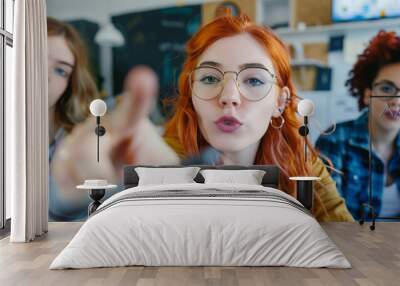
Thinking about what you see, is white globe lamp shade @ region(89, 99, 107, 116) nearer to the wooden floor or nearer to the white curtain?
the white curtain

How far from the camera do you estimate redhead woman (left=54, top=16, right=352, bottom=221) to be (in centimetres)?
705

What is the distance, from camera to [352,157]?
7.20 meters

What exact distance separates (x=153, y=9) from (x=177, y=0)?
1.11 feet

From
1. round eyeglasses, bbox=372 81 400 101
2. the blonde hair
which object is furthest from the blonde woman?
round eyeglasses, bbox=372 81 400 101

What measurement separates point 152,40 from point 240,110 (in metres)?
1.51

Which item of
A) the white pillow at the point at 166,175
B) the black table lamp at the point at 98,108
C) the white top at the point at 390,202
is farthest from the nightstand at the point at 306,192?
the black table lamp at the point at 98,108

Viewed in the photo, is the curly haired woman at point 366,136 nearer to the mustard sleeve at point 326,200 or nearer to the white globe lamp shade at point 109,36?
the mustard sleeve at point 326,200

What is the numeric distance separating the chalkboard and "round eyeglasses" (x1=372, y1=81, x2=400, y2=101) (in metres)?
2.50

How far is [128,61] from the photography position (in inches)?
287

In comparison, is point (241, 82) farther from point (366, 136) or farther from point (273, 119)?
point (366, 136)

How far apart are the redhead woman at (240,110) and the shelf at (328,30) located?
18 cm

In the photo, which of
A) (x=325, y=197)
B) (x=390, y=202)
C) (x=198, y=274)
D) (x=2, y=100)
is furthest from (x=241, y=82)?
(x=198, y=274)

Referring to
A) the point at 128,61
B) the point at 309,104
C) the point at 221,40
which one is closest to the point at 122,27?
the point at 128,61

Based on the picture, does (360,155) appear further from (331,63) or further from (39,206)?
(39,206)
